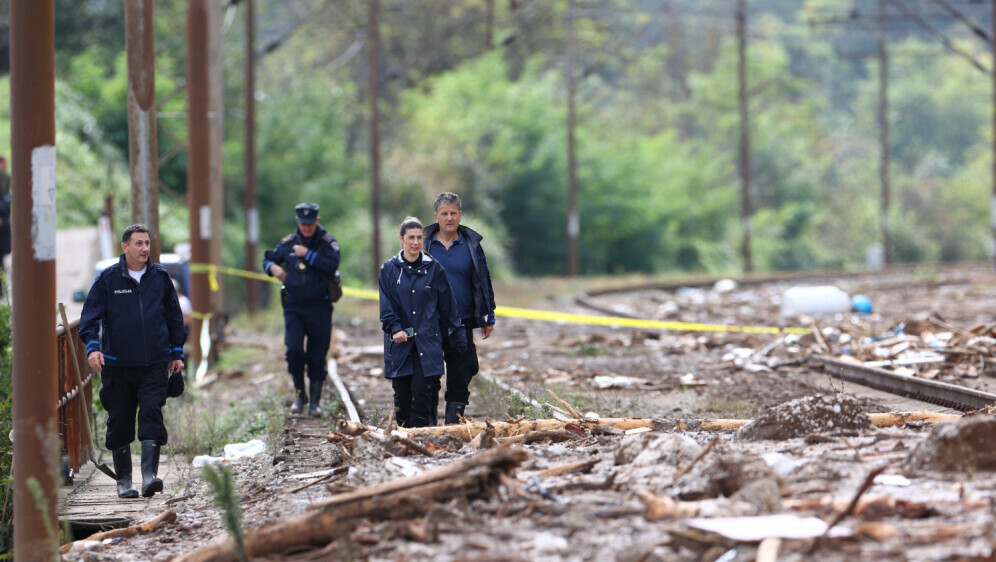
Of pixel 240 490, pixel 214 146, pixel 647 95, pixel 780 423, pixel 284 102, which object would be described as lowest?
pixel 240 490

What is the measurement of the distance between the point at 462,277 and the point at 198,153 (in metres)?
9.79

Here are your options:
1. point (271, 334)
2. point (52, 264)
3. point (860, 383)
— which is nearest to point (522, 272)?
point (271, 334)

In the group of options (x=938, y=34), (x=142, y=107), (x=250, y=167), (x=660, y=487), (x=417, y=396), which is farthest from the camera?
(x=938, y=34)

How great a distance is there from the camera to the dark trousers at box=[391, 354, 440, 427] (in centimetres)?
967

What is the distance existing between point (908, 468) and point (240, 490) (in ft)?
15.6

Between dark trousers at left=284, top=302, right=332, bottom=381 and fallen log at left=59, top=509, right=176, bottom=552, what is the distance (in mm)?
4337

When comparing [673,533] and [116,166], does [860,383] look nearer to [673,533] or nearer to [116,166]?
[673,533]

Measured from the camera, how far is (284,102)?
39.5 metres

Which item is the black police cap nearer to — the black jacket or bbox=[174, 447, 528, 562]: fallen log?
the black jacket

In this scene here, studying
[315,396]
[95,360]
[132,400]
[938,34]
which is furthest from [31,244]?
[938,34]

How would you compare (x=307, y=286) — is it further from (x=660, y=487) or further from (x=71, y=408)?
(x=660, y=487)

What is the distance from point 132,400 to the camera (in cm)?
944

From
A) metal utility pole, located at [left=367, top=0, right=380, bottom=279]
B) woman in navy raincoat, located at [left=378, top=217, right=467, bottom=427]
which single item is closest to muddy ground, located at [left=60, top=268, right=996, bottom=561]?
woman in navy raincoat, located at [left=378, top=217, right=467, bottom=427]

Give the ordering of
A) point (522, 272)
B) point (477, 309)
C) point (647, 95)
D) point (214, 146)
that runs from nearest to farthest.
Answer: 1. point (477, 309)
2. point (214, 146)
3. point (522, 272)
4. point (647, 95)
